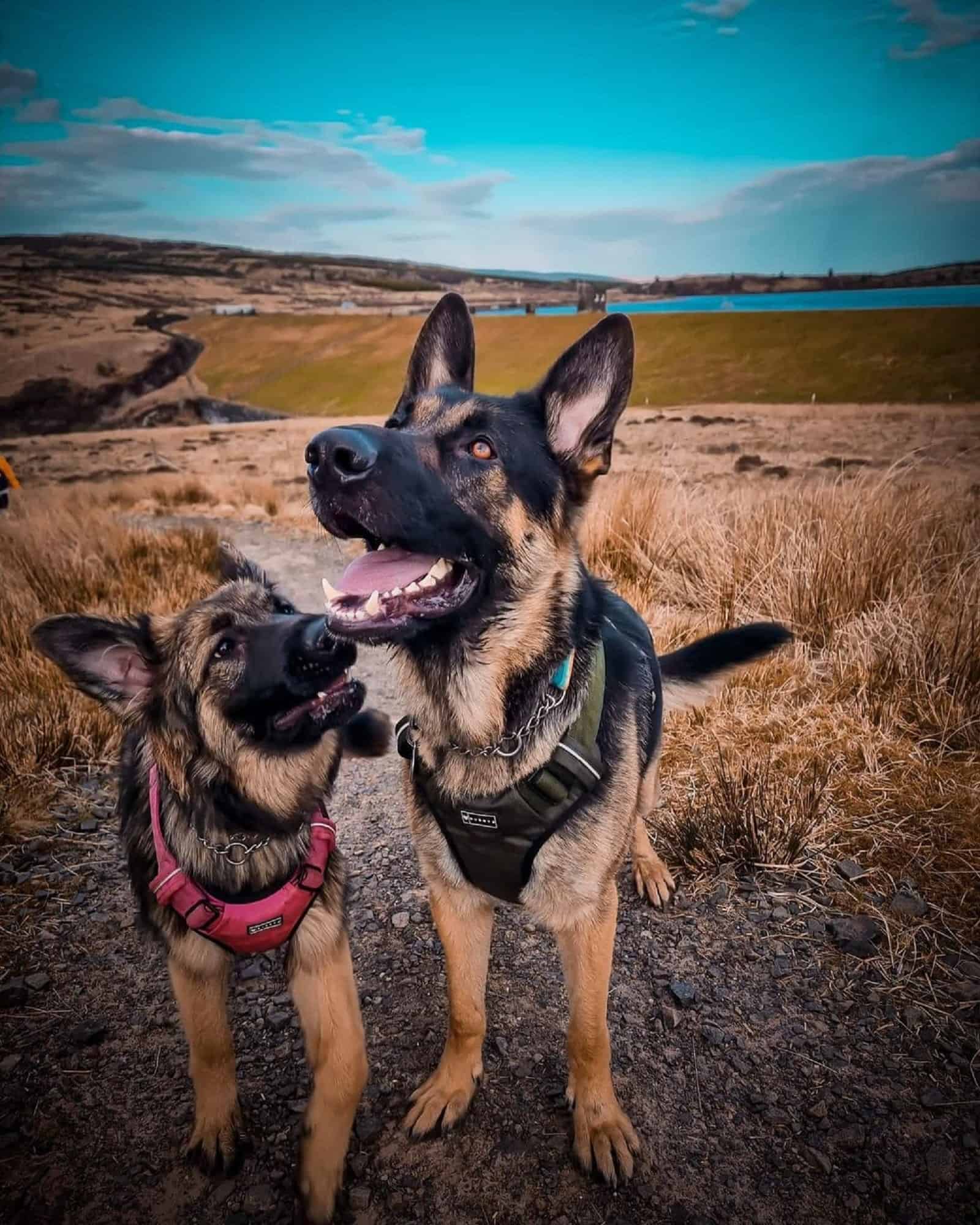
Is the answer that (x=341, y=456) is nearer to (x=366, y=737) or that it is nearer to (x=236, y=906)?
(x=236, y=906)

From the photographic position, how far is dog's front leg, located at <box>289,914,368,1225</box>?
2002 mm

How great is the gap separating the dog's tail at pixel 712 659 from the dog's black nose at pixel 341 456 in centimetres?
201

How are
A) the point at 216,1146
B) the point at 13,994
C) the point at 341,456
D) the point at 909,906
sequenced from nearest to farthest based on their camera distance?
the point at 341,456
the point at 216,1146
the point at 13,994
the point at 909,906

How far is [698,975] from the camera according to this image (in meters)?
2.67

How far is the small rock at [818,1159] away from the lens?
1.96 meters

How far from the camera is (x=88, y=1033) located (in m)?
2.50

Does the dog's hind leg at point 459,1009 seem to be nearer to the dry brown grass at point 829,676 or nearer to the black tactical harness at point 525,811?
the black tactical harness at point 525,811

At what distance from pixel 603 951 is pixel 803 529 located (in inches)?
192

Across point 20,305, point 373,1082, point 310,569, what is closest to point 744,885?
point 373,1082

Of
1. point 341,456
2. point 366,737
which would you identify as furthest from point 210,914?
point 341,456

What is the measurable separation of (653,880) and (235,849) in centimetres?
202

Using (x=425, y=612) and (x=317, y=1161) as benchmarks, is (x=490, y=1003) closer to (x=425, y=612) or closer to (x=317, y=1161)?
(x=317, y=1161)

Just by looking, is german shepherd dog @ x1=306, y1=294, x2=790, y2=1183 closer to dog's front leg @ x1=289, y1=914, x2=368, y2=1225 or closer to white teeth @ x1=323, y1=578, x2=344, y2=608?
white teeth @ x1=323, y1=578, x2=344, y2=608

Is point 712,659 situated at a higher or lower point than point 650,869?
higher
